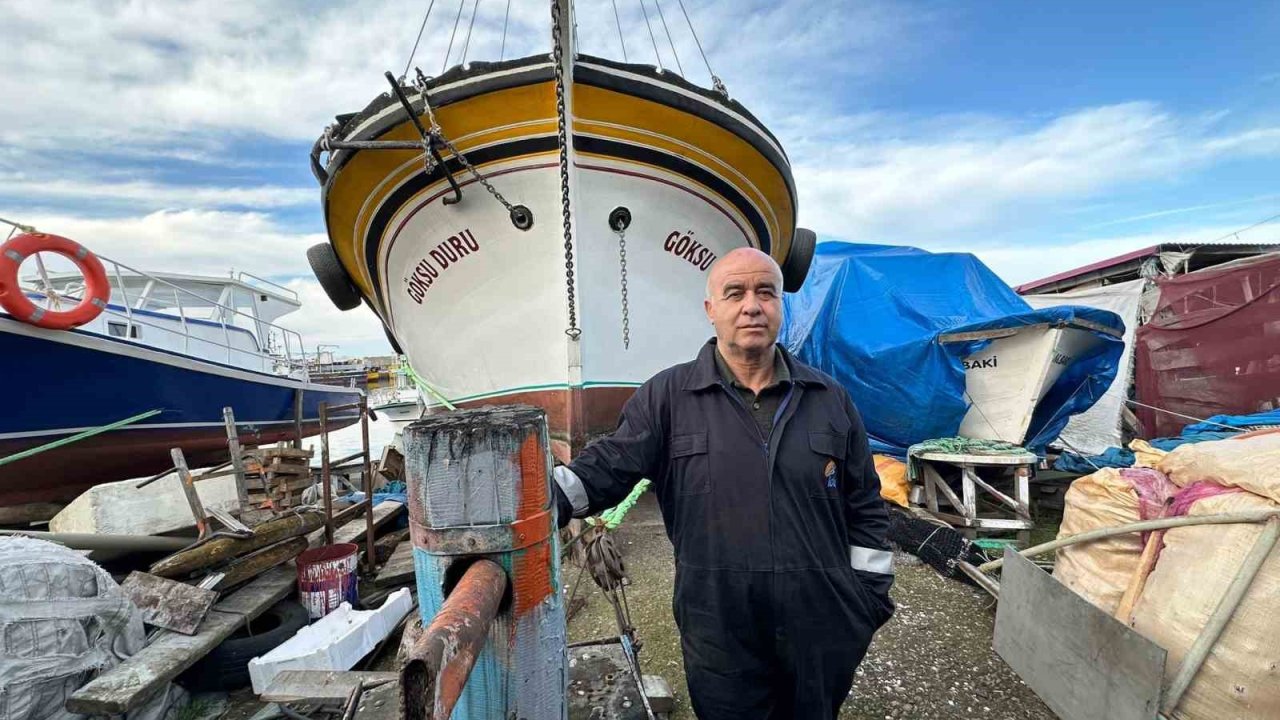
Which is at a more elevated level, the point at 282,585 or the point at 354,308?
the point at 354,308

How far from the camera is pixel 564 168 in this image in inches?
153

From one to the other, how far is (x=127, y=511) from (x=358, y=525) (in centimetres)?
167

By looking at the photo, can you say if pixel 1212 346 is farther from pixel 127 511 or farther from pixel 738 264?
pixel 127 511

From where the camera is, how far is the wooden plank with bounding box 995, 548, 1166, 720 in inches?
81.7

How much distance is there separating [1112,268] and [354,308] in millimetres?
13707

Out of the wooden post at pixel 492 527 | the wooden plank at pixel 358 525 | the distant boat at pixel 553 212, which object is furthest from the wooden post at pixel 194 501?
the wooden post at pixel 492 527

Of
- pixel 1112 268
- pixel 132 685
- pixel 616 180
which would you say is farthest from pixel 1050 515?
pixel 1112 268

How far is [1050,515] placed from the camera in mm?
5336

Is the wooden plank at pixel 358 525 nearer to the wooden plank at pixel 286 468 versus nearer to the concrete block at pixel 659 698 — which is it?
the wooden plank at pixel 286 468

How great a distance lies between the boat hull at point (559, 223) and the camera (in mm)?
3988

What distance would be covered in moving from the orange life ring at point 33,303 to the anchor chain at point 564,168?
4386 mm

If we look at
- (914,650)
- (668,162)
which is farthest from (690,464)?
(668,162)

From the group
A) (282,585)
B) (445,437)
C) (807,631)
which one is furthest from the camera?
(282,585)

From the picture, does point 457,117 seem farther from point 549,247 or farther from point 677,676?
point 677,676
